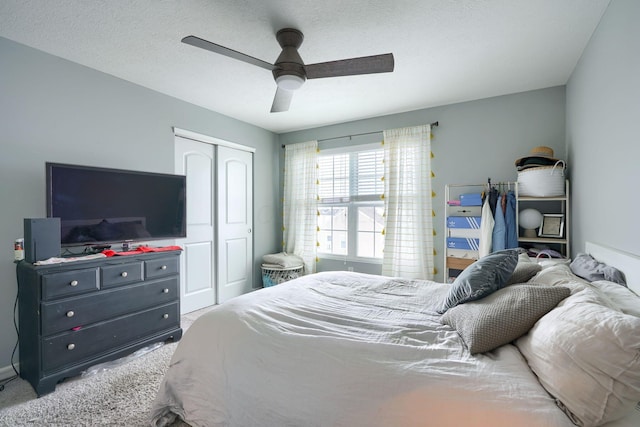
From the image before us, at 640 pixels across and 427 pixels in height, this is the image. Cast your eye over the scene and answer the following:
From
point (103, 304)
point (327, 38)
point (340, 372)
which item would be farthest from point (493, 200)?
point (103, 304)

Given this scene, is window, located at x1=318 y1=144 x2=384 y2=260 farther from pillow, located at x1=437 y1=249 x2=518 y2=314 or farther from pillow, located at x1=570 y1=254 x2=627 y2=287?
pillow, located at x1=437 y1=249 x2=518 y2=314

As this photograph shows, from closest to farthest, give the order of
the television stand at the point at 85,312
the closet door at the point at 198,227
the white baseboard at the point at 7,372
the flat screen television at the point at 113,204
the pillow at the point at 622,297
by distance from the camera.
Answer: the pillow at the point at 622,297, the television stand at the point at 85,312, the white baseboard at the point at 7,372, the flat screen television at the point at 113,204, the closet door at the point at 198,227

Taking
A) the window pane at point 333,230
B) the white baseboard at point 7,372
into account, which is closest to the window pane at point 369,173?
the window pane at point 333,230

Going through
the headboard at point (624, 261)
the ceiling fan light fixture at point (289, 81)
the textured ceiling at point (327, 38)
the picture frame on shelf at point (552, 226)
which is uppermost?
the textured ceiling at point (327, 38)

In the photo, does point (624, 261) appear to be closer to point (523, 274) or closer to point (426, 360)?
point (523, 274)

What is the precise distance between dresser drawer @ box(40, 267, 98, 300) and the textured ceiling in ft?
5.72

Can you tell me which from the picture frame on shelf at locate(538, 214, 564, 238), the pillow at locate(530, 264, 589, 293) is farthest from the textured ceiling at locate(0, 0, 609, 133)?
the pillow at locate(530, 264, 589, 293)

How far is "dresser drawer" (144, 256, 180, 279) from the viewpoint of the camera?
98.0 inches

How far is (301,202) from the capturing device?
440 centimetres

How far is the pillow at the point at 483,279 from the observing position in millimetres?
1405

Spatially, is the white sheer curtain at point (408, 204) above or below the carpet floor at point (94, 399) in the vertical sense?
above

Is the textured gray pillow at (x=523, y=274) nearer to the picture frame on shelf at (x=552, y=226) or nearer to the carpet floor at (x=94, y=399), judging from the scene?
the picture frame on shelf at (x=552, y=226)

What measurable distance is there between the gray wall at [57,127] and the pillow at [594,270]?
3761 mm

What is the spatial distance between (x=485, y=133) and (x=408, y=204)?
1.18 meters
